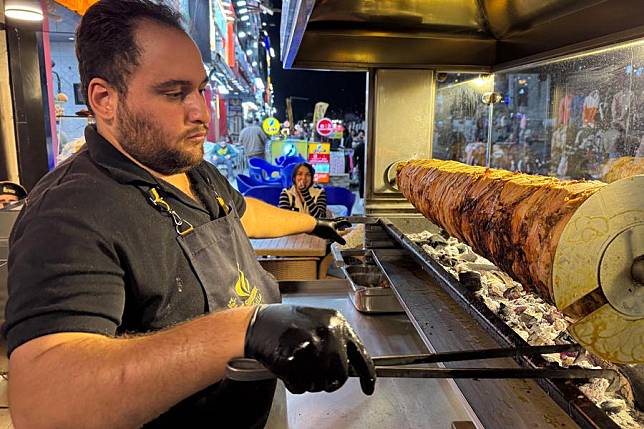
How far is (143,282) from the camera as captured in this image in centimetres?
111

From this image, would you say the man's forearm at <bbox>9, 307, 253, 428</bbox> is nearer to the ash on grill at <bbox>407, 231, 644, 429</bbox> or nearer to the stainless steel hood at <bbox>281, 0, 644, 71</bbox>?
the ash on grill at <bbox>407, 231, 644, 429</bbox>

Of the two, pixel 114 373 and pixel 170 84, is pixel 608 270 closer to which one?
pixel 114 373

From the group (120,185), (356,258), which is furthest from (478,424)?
(356,258)

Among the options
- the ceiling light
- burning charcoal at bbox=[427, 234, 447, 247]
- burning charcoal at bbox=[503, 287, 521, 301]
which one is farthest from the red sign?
burning charcoal at bbox=[503, 287, 521, 301]

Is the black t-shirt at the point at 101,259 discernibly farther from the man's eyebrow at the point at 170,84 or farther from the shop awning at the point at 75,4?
the shop awning at the point at 75,4

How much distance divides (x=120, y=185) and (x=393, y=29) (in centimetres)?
227

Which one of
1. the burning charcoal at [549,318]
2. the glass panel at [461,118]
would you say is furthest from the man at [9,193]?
the burning charcoal at [549,318]

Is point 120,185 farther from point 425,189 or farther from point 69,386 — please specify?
point 425,189

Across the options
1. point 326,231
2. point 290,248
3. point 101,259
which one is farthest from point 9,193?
point 101,259

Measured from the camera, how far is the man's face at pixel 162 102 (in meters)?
1.21

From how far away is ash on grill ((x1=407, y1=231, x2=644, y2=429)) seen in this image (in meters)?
1.30

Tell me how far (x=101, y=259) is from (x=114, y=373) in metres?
0.27

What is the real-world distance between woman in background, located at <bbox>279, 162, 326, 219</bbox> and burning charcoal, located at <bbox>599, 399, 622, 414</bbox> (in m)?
4.32

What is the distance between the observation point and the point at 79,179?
1107 millimetres
